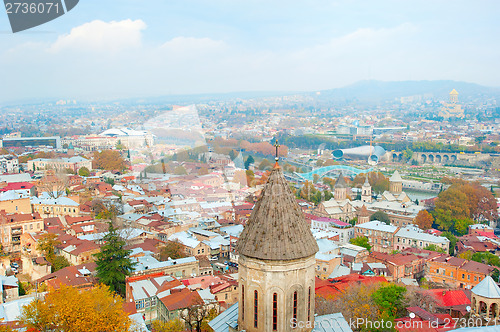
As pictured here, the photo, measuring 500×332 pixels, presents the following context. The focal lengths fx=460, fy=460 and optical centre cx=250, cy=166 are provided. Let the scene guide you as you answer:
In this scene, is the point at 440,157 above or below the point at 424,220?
below

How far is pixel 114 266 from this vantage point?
42.2 feet

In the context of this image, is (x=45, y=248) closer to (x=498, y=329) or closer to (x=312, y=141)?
(x=498, y=329)

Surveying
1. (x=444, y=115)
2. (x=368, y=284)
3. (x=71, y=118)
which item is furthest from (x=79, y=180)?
(x=444, y=115)

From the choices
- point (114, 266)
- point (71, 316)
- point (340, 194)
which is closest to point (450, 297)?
point (114, 266)

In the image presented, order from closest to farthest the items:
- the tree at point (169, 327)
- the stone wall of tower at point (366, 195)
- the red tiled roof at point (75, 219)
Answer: the tree at point (169, 327) < the red tiled roof at point (75, 219) < the stone wall of tower at point (366, 195)

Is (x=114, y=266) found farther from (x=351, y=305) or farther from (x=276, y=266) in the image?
(x=276, y=266)

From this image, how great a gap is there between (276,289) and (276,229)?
0.69m

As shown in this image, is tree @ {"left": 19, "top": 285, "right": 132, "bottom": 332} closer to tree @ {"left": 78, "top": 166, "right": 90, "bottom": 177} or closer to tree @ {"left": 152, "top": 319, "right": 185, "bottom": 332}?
tree @ {"left": 152, "top": 319, "right": 185, "bottom": 332}

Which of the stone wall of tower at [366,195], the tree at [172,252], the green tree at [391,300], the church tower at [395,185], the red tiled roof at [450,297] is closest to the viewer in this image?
the green tree at [391,300]

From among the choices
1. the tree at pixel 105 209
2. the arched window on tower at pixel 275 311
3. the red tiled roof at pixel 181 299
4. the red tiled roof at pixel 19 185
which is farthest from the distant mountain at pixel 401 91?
the arched window on tower at pixel 275 311

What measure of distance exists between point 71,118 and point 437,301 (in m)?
77.3

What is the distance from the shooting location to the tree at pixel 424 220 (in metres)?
24.1

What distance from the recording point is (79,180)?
100 feet

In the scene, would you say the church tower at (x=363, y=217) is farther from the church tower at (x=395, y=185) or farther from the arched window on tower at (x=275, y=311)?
the arched window on tower at (x=275, y=311)
